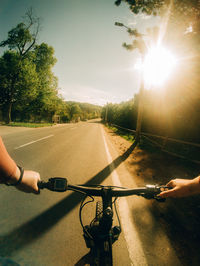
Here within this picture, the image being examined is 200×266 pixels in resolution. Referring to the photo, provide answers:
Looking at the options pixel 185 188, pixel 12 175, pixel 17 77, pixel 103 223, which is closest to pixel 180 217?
pixel 185 188

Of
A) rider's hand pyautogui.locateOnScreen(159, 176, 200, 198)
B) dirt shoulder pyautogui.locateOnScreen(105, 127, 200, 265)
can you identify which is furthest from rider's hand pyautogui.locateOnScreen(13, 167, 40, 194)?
dirt shoulder pyautogui.locateOnScreen(105, 127, 200, 265)

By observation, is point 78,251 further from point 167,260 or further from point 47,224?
point 167,260

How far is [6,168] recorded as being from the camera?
92cm

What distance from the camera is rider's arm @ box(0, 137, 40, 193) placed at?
88 centimetres

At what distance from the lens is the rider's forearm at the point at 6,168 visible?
0.87 meters

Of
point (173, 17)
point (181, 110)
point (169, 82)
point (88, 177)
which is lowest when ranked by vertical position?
point (88, 177)

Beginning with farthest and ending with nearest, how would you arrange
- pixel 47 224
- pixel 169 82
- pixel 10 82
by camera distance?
pixel 10 82 < pixel 169 82 < pixel 47 224

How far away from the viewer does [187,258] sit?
5.64 feet

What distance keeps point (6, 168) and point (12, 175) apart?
8 centimetres

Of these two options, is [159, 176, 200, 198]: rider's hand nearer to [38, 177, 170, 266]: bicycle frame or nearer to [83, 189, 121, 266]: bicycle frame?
[38, 177, 170, 266]: bicycle frame

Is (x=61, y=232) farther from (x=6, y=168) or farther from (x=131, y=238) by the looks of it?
(x=6, y=168)

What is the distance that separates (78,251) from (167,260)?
1.25 meters

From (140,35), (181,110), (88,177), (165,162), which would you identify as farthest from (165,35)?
(88,177)

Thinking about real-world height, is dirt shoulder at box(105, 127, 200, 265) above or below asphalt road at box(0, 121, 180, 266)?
above
